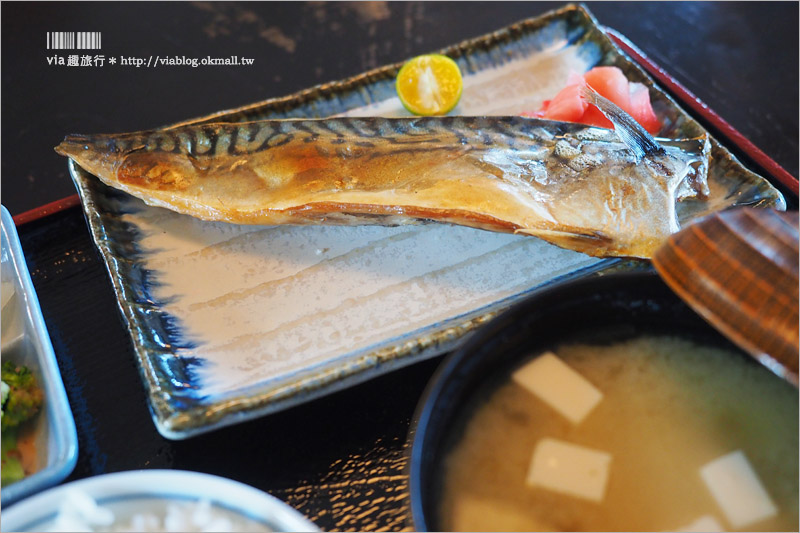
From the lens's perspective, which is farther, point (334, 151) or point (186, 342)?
point (334, 151)

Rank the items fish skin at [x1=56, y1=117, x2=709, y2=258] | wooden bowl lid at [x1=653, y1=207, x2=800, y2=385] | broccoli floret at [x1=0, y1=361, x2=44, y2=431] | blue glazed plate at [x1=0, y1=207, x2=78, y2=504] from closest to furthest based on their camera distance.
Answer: wooden bowl lid at [x1=653, y1=207, x2=800, y2=385], blue glazed plate at [x1=0, y1=207, x2=78, y2=504], broccoli floret at [x1=0, y1=361, x2=44, y2=431], fish skin at [x1=56, y1=117, x2=709, y2=258]

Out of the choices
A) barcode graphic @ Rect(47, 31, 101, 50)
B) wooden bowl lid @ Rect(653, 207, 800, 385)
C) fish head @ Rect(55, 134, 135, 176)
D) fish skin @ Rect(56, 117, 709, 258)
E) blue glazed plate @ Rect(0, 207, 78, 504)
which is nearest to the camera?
wooden bowl lid @ Rect(653, 207, 800, 385)

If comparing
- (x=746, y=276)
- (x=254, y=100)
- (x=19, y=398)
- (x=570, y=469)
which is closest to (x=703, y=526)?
(x=570, y=469)

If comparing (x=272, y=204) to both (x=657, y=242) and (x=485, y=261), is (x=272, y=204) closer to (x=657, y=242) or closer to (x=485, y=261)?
(x=485, y=261)

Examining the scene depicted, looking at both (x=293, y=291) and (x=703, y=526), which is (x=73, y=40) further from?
(x=703, y=526)

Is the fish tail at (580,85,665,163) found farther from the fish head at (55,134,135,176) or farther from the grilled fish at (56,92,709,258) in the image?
the fish head at (55,134,135,176)

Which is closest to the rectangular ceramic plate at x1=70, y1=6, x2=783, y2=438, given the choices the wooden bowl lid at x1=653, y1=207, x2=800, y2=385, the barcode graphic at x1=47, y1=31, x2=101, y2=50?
the wooden bowl lid at x1=653, y1=207, x2=800, y2=385

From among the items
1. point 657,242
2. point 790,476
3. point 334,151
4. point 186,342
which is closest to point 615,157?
point 657,242
